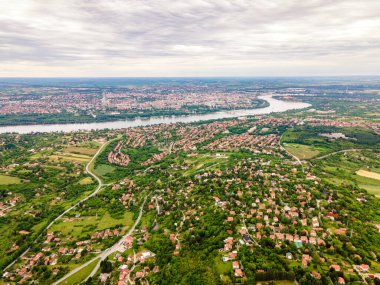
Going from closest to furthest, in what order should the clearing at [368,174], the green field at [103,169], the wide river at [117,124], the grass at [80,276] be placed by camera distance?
1. the grass at [80,276]
2. the clearing at [368,174]
3. the green field at [103,169]
4. the wide river at [117,124]

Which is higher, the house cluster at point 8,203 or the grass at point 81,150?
the grass at point 81,150

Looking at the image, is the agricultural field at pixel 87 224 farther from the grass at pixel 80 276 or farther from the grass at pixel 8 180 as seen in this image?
the grass at pixel 8 180

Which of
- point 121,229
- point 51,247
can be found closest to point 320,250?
point 121,229

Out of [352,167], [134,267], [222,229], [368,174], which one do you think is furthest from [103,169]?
[368,174]

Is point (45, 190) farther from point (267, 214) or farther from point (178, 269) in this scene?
point (267, 214)

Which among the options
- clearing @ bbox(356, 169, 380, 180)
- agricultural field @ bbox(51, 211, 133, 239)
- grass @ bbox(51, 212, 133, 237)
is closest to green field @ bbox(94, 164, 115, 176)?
agricultural field @ bbox(51, 211, 133, 239)

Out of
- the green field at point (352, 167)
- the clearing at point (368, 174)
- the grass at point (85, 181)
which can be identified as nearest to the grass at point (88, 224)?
the grass at point (85, 181)
